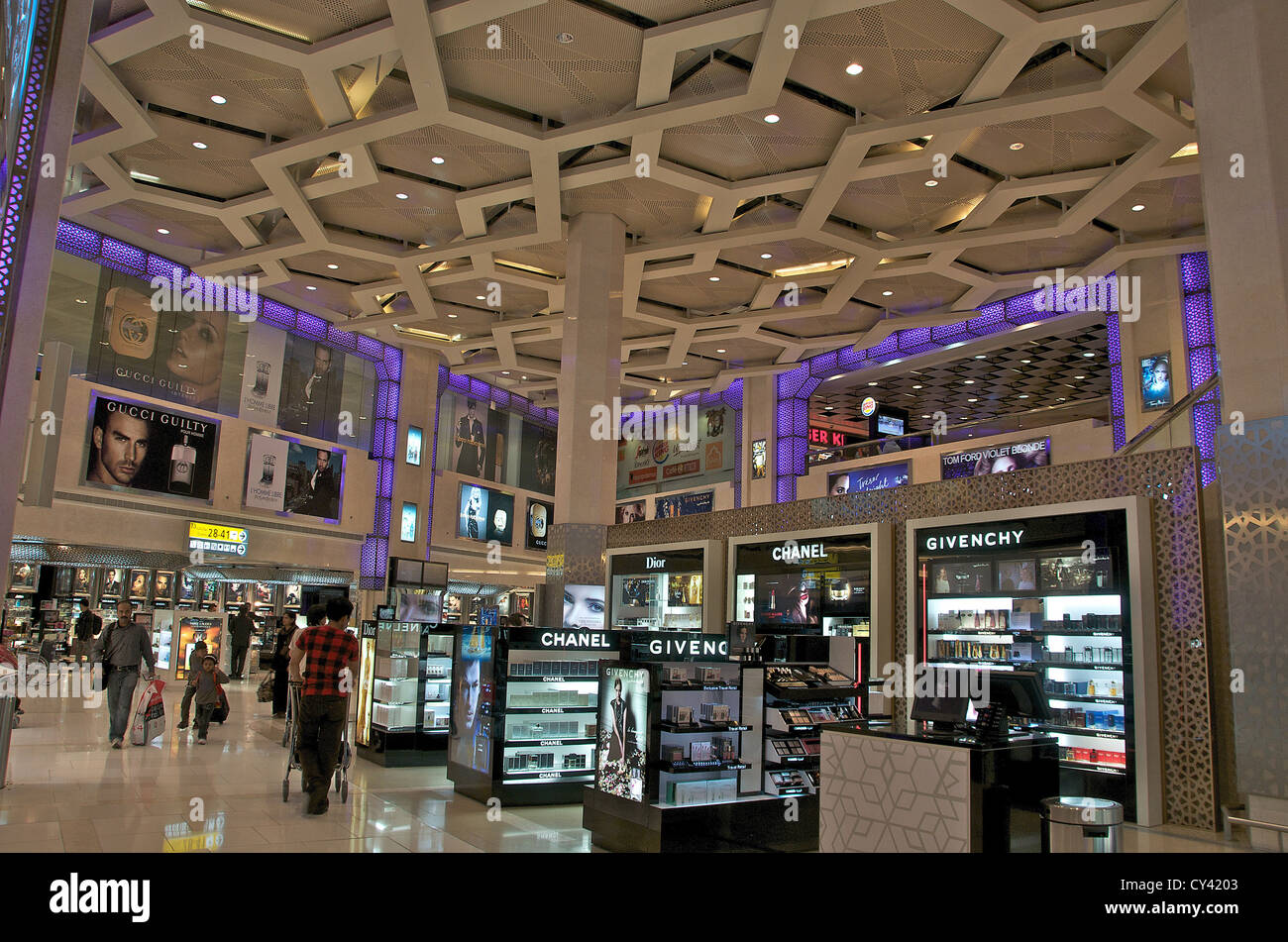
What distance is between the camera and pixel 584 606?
34.2 ft

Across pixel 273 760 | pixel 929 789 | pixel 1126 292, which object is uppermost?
pixel 1126 292

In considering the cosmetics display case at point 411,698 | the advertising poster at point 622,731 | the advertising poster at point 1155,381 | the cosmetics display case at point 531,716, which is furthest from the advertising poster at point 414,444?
Answer: the advertising poster at point 622,731

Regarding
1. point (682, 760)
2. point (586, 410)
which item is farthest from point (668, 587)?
point (682, 760)

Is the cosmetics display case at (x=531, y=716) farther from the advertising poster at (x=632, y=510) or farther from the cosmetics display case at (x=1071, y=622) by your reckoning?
the advertising poster at (x=632, y=510)

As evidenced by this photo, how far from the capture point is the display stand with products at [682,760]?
5348 millimetres

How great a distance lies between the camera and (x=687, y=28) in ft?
24.1

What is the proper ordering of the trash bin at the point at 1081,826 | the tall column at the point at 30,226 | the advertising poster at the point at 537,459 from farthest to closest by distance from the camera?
the advertising poster at the point at 537,459 < the trash bin at the point at 1081,826 < the tall column at the point at 30,226

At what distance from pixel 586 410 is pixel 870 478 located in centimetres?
673

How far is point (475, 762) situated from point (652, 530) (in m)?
7.86

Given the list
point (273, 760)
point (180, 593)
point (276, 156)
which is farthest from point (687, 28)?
point (180, 593)

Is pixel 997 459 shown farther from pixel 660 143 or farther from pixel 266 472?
pixel 266 472

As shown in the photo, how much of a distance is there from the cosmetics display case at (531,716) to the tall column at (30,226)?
13.7 ft

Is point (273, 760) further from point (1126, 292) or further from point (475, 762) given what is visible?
point (1126, 292)

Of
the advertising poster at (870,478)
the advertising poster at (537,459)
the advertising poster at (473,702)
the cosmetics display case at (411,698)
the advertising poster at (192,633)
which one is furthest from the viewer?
the advertising poster at (537,459)
